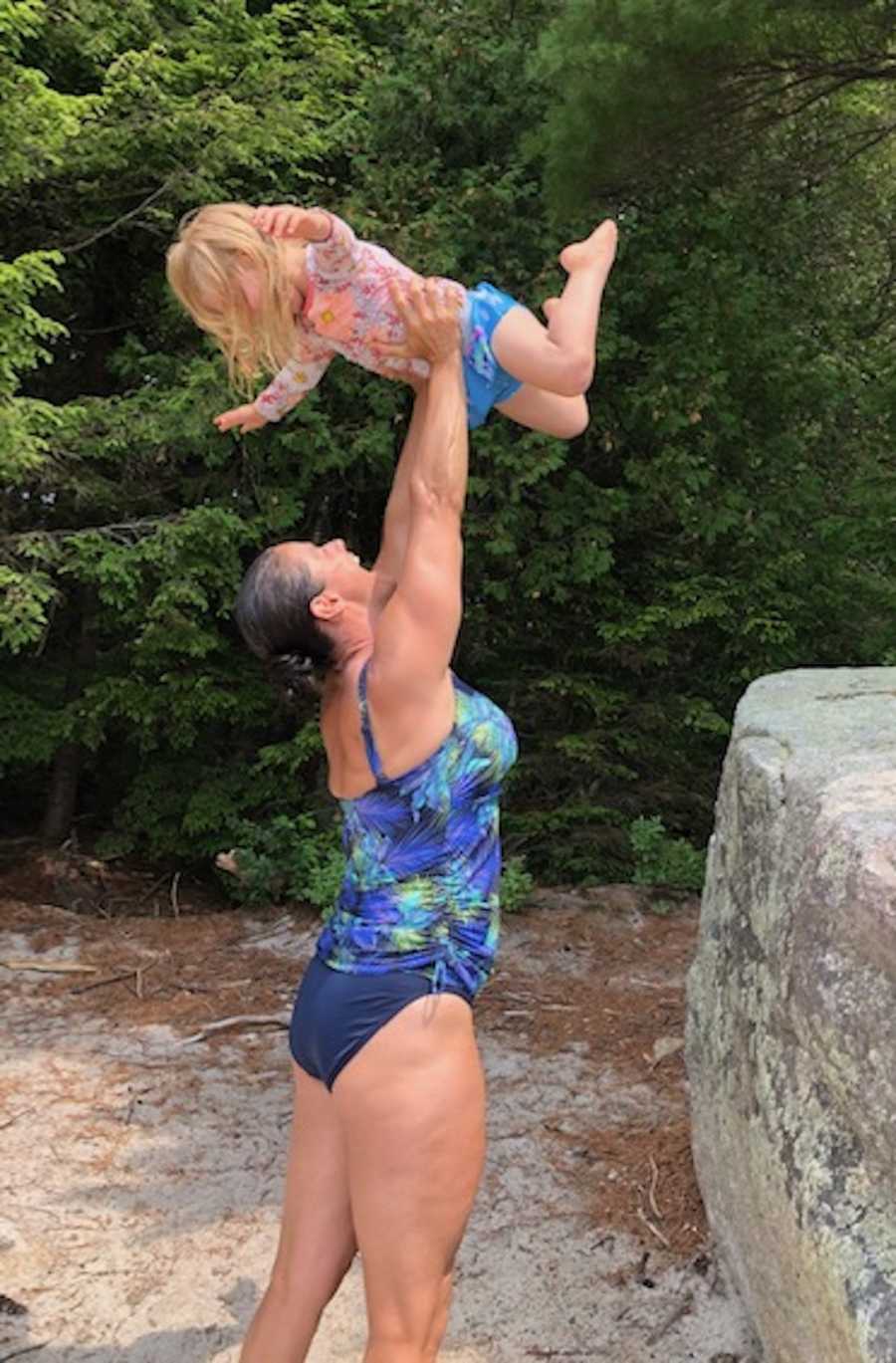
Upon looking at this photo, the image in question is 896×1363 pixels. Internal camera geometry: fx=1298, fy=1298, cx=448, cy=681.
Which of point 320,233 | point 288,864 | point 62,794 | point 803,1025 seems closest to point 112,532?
point 288,864

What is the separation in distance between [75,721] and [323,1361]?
15.1 ft

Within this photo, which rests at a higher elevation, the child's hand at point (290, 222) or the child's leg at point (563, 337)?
the child's hand at point (290, 222)

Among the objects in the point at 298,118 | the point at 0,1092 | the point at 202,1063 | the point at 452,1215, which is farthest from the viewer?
the point at 298,118

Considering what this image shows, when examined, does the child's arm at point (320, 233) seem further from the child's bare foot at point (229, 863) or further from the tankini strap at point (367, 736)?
the child's bare foot at point (229, 863)

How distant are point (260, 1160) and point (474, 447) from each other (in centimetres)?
411

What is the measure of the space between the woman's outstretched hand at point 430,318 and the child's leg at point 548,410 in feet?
1.14

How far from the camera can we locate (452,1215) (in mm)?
1953

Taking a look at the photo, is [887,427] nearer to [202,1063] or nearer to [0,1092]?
[202,1063]

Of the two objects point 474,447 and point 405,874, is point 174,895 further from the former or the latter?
point 405,874

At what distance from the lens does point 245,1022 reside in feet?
16.1

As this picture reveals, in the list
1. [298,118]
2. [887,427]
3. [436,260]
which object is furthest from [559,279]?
[887,427]

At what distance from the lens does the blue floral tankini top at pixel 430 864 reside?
1.97m

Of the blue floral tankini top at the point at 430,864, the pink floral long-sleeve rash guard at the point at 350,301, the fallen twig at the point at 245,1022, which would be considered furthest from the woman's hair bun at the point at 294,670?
the fallen twig at the point at 245,1022

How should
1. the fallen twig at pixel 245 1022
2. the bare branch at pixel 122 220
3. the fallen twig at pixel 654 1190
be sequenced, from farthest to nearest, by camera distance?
the bare branch at pixel 122 220, the fallen twig at pixel 245 1022, the fallen twig at pixel 654 1190
